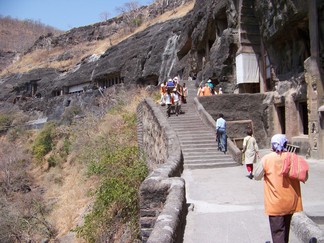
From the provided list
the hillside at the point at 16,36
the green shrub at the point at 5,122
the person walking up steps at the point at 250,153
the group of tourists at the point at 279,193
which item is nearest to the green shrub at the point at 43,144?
the green shrub at the point at 5,122

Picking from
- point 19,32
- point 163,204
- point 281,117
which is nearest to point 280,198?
point 163,204

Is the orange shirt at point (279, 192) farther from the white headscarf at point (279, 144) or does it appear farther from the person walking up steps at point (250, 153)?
the person walking up steps at point (250, 153)

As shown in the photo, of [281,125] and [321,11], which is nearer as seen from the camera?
[321,11]

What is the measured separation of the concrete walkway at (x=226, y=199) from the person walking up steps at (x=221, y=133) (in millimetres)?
257

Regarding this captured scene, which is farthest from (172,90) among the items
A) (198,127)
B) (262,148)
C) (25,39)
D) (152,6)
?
(25,39)

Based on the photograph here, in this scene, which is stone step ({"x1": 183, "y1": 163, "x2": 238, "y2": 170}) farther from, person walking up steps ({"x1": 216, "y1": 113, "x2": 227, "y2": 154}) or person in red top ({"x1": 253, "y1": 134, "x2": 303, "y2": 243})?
person in red top ({"x1": 253, "y1": 134, "x2": 303, "y2": 243})

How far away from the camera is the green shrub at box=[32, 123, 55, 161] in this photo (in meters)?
31.6

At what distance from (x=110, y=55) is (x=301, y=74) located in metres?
32.5

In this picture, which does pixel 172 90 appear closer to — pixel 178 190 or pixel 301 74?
pixel 301 74

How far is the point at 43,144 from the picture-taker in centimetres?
3262

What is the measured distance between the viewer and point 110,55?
143 ft

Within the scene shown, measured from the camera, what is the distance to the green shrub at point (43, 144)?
3165cm

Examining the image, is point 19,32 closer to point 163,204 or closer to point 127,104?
point 127,104

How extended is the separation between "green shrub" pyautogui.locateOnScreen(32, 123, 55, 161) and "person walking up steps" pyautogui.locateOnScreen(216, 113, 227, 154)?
23.5 metres
